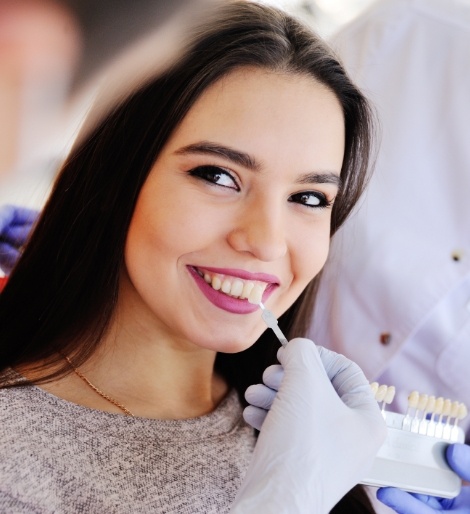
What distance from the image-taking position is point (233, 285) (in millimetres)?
1238

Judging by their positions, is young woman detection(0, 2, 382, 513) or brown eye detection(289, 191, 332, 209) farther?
brown eye detection(289, 191, 332, 209)

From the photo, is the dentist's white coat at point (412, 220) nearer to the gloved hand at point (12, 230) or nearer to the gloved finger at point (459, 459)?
the gloved finger at point (459, 459)

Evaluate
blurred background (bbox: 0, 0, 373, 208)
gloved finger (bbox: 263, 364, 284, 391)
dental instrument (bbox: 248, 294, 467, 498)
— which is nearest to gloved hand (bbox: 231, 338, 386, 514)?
gloved finger (bbox: 263, 364, 284, 391)

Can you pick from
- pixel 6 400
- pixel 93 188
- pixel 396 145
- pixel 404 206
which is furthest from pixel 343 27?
pixel 6 400

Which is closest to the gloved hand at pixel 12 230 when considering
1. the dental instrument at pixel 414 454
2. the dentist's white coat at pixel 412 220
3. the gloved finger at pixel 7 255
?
the gloved finger at pixel 7 255

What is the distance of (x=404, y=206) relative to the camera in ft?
5.74

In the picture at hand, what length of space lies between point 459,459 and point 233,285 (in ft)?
1.65

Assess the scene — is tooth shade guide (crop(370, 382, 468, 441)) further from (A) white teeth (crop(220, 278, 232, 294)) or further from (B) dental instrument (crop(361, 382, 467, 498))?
(A) white teeth (crop(220, 278, 232, 294))

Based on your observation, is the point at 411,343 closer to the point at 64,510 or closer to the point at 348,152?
the point at 348,152

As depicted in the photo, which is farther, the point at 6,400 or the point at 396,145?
the point at 396,145

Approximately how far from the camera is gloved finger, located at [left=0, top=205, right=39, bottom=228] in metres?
1.57

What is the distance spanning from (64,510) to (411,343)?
0.90 meters

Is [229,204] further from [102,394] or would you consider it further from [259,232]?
[102,394]

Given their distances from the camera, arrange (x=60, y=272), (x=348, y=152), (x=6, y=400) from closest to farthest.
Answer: (x=6, y=400), (x=60, y=272), (x=348, y=152)
